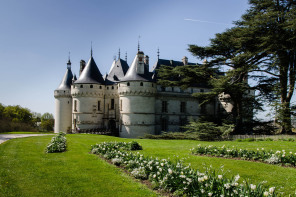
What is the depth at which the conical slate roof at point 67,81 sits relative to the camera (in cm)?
3810

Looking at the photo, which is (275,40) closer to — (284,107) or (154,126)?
(284,107)

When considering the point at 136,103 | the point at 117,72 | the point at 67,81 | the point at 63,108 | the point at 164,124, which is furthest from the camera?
the point at 67,81

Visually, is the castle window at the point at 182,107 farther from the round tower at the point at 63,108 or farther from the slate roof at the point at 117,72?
the round tower at the point at 63,108

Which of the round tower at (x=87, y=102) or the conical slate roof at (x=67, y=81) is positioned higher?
the conical slate roof at (x=67, y=81)

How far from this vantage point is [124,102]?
3141 centimetres

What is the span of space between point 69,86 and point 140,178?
32364mm

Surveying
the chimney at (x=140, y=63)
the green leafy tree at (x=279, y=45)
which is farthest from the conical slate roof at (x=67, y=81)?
the green leafy tree at (x=279, y=45)

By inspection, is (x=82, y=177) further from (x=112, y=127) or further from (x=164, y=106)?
(x=112, y=127)

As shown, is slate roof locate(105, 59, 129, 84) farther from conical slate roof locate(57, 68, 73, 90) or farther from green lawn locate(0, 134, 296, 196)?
green lawn locate(0, 134, 296, 196)

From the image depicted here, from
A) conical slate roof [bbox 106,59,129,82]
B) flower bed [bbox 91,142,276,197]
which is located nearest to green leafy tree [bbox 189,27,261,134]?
conical slate roof [bbox 106,59,129,82]

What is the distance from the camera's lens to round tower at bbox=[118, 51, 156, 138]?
101ft

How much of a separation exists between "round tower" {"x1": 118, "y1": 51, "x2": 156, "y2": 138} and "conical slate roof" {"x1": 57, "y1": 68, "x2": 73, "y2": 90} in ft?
A: 36.0

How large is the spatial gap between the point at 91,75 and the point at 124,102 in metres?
6.68

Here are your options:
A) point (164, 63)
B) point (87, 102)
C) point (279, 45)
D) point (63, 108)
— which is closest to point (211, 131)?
point (279, 45)
